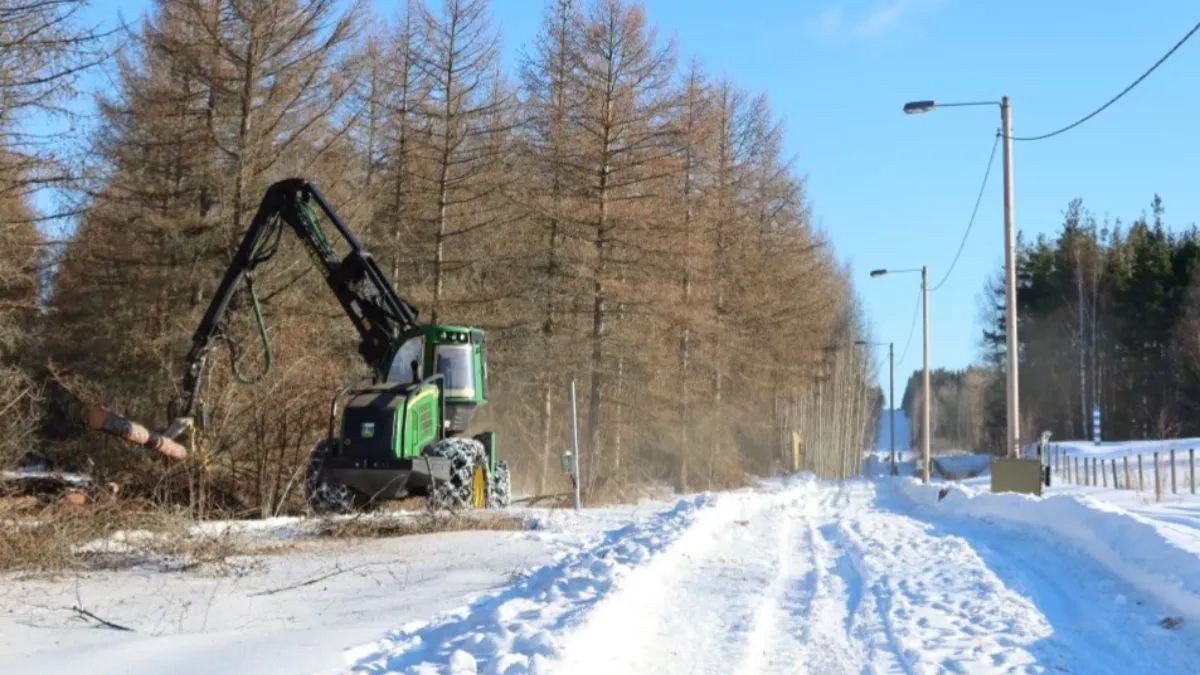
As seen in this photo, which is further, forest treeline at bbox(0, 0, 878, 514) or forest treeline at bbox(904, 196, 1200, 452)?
forest treeline at bbox(904, 196, 1200, 452)

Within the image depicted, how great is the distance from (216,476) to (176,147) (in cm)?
851

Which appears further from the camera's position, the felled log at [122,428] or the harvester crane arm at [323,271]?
the harvester crane arm at [323,271]

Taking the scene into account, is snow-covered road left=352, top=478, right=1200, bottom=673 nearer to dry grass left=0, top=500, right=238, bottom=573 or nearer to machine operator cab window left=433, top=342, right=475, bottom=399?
dry grass left=0, top=500, right=238, bottom=573

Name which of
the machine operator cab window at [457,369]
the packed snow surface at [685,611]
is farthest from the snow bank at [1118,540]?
the machine operator cab window at [457,369]

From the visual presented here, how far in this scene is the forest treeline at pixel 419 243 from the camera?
771 inches

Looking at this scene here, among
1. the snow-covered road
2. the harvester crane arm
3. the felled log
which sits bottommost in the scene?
the snow-covered road

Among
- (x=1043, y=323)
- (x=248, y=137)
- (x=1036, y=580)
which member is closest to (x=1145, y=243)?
(x=1043, y=323)

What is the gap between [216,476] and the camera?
1853cm

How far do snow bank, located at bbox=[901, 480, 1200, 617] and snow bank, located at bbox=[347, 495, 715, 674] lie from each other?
4.41 m

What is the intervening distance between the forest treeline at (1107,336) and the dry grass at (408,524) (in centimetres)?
4801

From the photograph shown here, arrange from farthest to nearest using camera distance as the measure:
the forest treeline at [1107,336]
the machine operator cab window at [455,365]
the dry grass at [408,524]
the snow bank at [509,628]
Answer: the forest treeline at [1107,336], the machine operator cab window at [455,365], the dry grass at [408,524], the snow bank at [509,628]

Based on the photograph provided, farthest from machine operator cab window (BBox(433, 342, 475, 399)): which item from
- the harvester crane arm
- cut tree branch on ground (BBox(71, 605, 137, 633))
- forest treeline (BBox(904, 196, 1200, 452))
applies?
forest treeline (BBox(904, 196, 1200, 452))

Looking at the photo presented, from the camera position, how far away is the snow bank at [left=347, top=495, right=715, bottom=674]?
639 centimetres

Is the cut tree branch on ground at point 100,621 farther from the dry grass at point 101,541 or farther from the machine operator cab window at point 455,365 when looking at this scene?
the machine operator cab window at point 455,365
